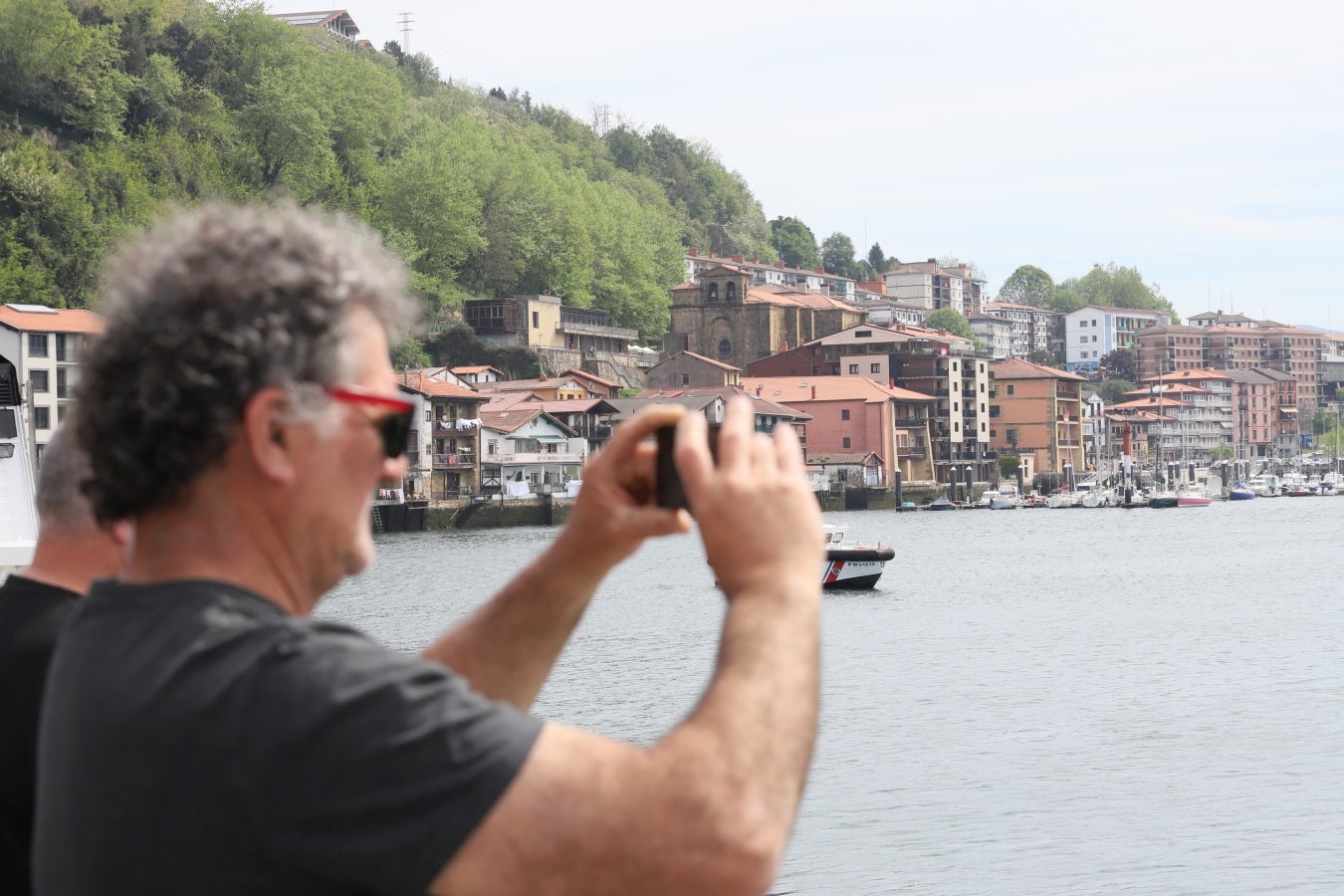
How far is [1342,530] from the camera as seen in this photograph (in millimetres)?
71875

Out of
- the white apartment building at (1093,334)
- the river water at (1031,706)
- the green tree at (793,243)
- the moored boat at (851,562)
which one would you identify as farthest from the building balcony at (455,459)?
the white apartment building at (1093,334)

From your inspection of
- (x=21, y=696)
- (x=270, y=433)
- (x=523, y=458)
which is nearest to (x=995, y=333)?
(x=523, y=458)

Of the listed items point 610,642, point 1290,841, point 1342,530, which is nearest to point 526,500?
point 1342,530

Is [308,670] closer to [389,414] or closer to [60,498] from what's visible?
[389,414]

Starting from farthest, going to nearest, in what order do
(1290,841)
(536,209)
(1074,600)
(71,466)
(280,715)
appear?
A: (536,209)
(1074,600)
(1290,841)
(71,466)
(280,715)

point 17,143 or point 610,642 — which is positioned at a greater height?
point 17,143

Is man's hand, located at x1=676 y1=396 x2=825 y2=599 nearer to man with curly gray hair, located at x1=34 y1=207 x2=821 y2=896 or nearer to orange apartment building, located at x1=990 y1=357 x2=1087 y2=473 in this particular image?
man with curly gray hair, located at x1=34 y1=207 x2=821 y2=896

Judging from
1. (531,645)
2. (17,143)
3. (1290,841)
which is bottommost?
(1290,841)

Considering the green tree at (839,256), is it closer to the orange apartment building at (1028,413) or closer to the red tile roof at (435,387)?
the orange apartment building at (1028,413)

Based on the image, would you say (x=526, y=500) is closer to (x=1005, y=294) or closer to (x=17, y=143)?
(x=17, y=143)

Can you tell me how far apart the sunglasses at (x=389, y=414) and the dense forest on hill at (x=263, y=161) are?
59.2m

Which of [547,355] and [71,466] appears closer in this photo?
[71,466]

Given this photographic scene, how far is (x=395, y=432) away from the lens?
1440 mm

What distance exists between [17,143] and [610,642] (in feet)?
153
